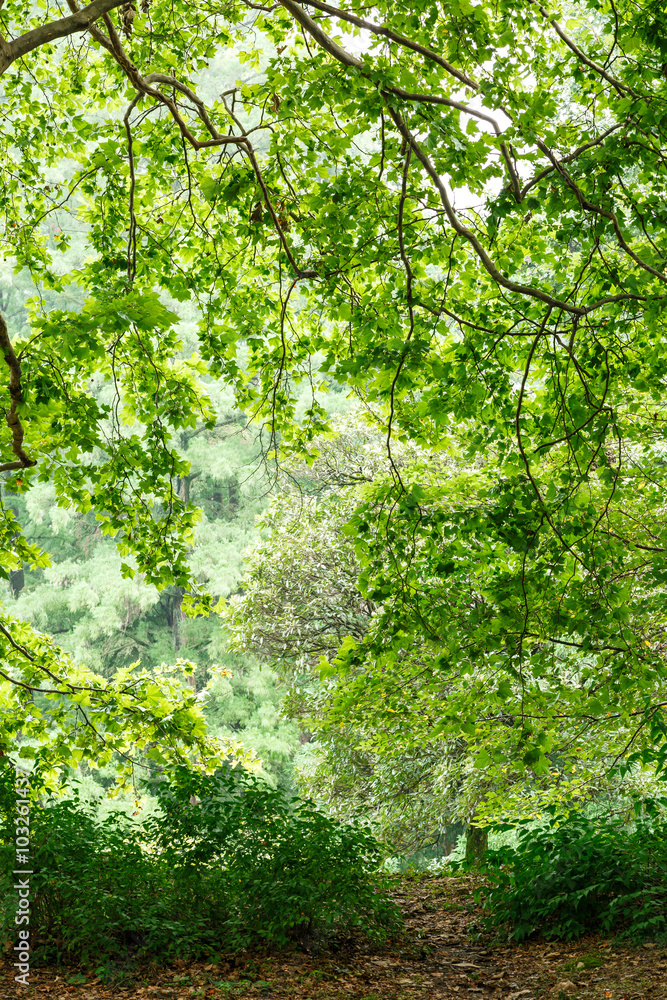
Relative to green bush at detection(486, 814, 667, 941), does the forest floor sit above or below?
below

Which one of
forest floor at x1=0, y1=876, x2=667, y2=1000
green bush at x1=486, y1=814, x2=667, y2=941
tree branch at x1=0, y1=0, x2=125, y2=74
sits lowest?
forest floor at x1=0, y1=876, x2=667, y2=1000

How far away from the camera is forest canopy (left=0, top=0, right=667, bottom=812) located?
12.3 feet

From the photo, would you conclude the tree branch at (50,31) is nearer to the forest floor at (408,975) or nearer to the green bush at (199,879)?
the green bush at (199,879)

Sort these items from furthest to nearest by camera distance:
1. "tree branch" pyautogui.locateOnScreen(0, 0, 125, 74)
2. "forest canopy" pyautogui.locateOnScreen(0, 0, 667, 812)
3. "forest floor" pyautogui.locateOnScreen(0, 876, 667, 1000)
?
"forest floor" pyautogui.locateOnScreen(0, 876, 667, 1000) < "forest canopy" pyautogui.locateOnScreen(0, 0, 667, 812) < "tree branch" pyautogui.locateOnScreen(0, 0, 125, 74)

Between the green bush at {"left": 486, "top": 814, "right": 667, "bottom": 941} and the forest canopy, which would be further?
the green bush at {"left": 486, "top": 814, "right": 667, "bottom": 941}

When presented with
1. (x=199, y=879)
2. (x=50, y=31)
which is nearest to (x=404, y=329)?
(x=50, y=31)

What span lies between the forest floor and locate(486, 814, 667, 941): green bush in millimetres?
131

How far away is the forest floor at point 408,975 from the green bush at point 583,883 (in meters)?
0.13

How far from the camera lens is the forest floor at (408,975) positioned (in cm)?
450

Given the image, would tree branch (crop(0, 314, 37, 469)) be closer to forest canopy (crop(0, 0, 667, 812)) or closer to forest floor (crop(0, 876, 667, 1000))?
forest canopy (crop(0, 0, 667, 812))

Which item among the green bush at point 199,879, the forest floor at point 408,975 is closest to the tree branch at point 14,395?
the green bush at point 199,879

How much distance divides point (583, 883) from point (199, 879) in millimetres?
2590

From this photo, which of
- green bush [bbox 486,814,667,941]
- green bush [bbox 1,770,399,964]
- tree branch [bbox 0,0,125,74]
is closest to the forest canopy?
tree branch [bbox 0,0,125,74]

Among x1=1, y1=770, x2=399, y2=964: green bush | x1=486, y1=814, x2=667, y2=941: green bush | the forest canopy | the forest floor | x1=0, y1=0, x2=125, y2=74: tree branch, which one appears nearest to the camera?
x1=0, y1=0, x2=125, y2=74: tree branch
